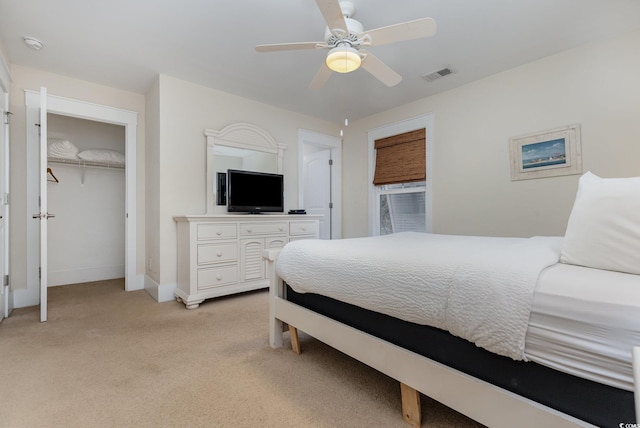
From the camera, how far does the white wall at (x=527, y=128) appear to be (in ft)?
7.91

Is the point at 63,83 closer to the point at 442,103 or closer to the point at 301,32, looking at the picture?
the point at 301,32

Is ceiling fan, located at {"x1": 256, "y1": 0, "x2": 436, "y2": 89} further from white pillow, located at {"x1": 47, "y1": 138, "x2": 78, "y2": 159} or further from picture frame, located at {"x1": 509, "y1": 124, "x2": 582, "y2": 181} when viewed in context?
white pillow, located at {"x1": 47, "y1": 138, "x2": 78, "y2": 159}

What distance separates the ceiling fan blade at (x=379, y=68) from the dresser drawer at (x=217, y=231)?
80.1 inches

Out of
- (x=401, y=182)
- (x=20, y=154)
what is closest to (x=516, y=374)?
(x=401, y=182)

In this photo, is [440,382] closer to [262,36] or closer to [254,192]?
[262,36]

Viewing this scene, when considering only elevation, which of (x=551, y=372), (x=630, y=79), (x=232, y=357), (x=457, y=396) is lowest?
(x=232, y=357)

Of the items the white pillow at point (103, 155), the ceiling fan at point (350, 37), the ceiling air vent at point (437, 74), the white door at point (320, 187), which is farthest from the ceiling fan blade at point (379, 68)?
the white pillow at point (103, 155)

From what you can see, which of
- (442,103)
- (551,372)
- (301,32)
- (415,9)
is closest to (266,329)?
(551,372)

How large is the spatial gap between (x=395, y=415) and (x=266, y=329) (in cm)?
124

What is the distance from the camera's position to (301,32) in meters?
2.37

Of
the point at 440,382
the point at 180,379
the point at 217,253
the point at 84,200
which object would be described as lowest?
the point at 180,379

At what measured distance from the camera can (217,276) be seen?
296cm

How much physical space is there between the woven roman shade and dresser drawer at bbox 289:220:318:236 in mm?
1223

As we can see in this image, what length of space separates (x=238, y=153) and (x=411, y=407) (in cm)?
328
